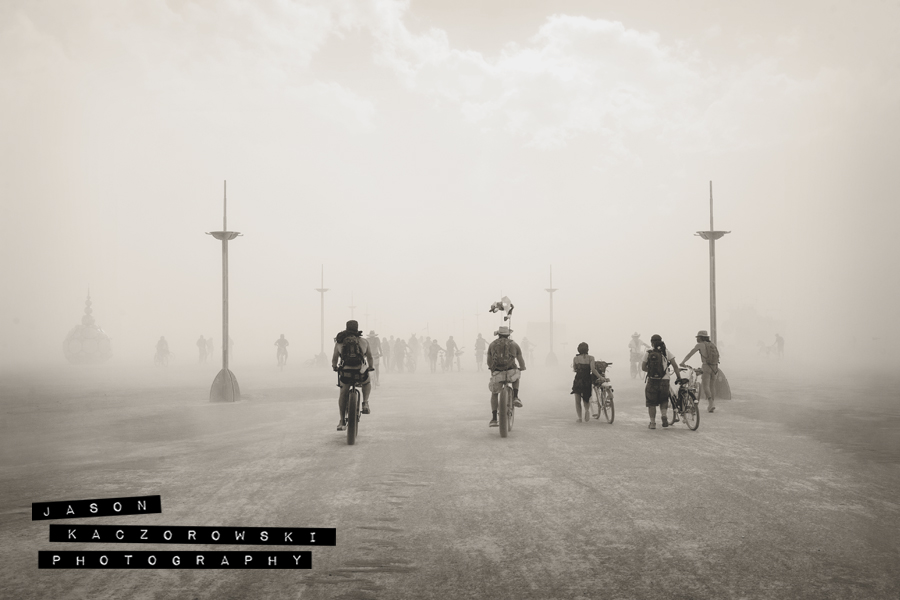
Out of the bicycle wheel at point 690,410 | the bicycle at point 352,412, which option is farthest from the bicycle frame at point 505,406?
the bicycle wheel at point 690,410

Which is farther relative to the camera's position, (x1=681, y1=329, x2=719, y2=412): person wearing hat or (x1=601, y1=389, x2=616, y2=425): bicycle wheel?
(x1=681, y1=329, x2=719, y2=412): person wearing hat

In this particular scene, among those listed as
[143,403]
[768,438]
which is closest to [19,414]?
[143,403]

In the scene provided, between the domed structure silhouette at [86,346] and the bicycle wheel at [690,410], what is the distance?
56.6 metres

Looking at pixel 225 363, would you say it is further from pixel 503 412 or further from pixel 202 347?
pixel 202 347

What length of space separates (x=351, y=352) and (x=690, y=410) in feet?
21.8

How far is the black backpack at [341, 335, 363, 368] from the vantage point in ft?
35.3

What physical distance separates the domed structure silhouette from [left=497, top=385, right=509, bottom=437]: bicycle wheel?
2168 inches

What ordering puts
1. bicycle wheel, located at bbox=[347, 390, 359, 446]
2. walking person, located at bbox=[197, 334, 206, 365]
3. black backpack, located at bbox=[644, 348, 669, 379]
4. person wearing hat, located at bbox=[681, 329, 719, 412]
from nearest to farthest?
bicycle wheel, located at bbox=[347, 390, 359, 446]
black backpack, located at bbox=[644, 348, 669, 379]
person wearing hat, located at bbox=[681, 329, 719, 412]
walking person, located at bbox=[197, 334, 206, 365]

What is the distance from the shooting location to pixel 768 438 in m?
11.2

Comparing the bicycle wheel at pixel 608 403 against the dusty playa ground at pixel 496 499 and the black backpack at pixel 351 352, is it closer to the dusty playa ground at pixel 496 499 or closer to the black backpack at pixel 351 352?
the dusty playa ground at pixel 496 499

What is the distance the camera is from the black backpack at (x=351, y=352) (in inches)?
424

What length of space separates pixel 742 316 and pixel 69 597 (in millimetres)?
123751

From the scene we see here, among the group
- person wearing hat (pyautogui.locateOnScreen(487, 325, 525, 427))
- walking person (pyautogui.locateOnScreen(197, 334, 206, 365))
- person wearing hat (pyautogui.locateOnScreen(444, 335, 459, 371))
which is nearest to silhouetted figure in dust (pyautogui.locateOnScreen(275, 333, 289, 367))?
walking person (pyautogui.locateOnScreen(197, 334, 206, 365))

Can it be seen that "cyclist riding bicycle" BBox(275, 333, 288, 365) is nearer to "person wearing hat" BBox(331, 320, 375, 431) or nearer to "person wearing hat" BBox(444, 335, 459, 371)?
"person wearing hat" BBox(444, 335, 459, 371)
